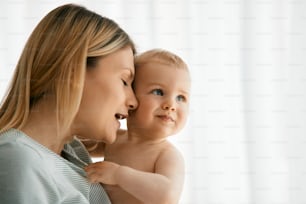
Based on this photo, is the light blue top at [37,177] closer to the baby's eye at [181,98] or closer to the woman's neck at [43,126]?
the woman's neck at [43,126]

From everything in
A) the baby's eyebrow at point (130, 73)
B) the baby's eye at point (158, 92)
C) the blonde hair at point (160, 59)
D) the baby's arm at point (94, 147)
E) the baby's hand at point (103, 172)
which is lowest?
the baby's arm at point (94, 147)

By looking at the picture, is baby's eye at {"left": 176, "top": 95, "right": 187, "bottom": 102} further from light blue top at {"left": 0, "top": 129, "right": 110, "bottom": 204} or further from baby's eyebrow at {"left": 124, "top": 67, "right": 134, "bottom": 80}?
light blue top at {"left": 0, "top": 129, "right": 110, "bottom": 204}

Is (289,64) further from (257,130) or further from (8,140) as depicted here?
(8,140)

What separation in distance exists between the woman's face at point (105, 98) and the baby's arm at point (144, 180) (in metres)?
0.05

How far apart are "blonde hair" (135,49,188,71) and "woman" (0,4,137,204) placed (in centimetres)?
3

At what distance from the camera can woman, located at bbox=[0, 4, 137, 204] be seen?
29.8 inches

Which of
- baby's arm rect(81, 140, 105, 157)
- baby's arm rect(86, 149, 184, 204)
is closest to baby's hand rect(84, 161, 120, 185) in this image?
baby's arm rect(86, 149, 184, 204)

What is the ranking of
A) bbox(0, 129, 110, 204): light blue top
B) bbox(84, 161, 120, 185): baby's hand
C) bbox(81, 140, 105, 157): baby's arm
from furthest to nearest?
bbox(81, 140, 105, 157): baby's arm
bbox(84, 161, 120, 185): baby's hand
bbox(0, 129, 110, 204): light blue top

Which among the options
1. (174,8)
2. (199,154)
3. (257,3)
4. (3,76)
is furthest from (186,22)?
(3,76)

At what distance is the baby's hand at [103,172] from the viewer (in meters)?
0.77

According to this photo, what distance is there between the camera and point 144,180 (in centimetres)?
76

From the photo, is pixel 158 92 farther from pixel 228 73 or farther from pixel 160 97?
pixel 228 73

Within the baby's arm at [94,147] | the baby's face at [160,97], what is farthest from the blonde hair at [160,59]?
the baby's arm at [94,147]

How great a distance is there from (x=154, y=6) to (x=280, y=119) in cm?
31
